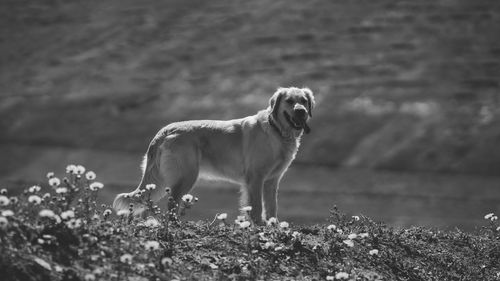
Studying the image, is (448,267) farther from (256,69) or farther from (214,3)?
(214,3)

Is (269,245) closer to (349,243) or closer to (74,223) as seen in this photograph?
(349,243)

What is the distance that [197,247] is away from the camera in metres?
7.72

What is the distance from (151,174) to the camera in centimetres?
1040

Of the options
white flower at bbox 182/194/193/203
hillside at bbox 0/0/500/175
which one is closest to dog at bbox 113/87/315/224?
white flower at bbox 182/194/193/203

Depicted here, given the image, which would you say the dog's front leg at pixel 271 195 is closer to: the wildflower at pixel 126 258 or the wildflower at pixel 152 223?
the wildflower at pixel 152 223

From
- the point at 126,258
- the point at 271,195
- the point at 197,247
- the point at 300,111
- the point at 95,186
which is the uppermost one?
the point at 95,186

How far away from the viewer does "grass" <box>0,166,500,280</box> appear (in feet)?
21.0

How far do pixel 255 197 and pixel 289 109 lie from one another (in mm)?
1121

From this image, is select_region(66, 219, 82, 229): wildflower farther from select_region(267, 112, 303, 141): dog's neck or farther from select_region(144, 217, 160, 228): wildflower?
select_region(267, 112, 303, 141): dog's neck

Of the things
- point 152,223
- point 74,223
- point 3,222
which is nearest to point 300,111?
point 152,223

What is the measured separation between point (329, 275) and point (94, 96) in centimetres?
2472

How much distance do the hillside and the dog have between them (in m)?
15.1

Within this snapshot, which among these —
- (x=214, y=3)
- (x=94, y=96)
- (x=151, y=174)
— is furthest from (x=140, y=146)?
(x=151, y=174)

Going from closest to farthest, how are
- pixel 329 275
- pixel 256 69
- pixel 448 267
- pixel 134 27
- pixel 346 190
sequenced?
1. pixel 329 275
2. pixel 448 267
3. pixel 346 190
4. pixel 256 69
5. pixel 134 27
